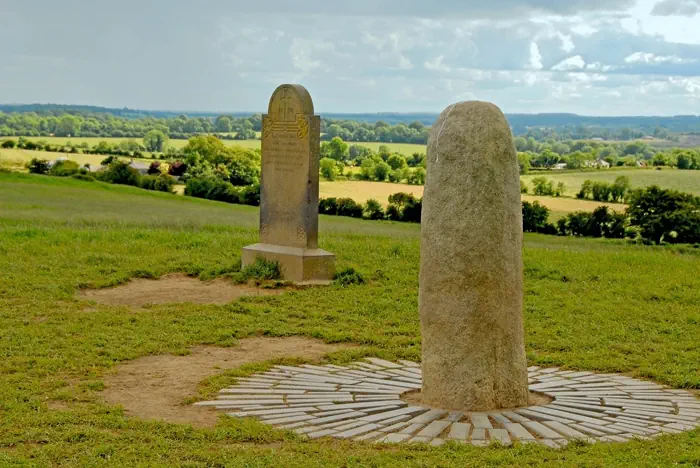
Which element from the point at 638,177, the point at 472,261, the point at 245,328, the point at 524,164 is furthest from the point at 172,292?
the point at 524,164

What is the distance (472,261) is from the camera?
8195 millimetres

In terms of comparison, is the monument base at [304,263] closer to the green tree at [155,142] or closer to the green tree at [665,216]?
the green tree at [665,216]

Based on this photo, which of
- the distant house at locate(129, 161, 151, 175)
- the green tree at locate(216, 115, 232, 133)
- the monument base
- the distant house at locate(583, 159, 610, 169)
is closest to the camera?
the monument base

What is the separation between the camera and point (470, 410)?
8.25m

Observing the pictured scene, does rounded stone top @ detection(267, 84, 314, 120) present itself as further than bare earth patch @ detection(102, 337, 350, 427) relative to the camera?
Yes

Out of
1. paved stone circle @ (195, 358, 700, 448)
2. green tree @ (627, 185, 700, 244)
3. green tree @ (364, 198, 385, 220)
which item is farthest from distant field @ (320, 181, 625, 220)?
Result: paved stone circle @ (195, 358, 700, 448)

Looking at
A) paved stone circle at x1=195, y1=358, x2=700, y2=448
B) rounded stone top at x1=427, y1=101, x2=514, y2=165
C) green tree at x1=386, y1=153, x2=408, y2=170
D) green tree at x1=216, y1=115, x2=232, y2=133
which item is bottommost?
paved stone circle at x1=195, y1=358, x2=700, y2=448

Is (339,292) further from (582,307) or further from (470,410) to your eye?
(470,410)

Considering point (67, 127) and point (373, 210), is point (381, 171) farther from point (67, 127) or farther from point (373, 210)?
point (67, 127)

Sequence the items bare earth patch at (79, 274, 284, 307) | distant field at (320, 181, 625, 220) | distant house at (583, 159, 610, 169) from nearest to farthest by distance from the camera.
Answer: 1. bare earth patch at (79, 274, 284, 307)
2. distant field at (320, 181, 625, 220)
3. distant house at (583, 159, 610, 169)

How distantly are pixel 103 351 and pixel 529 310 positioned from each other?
224 inches

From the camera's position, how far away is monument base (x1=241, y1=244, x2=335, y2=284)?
52.6 feet

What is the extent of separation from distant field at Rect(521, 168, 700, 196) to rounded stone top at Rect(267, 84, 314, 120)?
24.2 metres

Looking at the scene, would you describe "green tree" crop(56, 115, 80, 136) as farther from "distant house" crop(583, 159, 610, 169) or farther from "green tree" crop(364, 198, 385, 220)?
"green tree" crop(364, 198, 385, 220)
